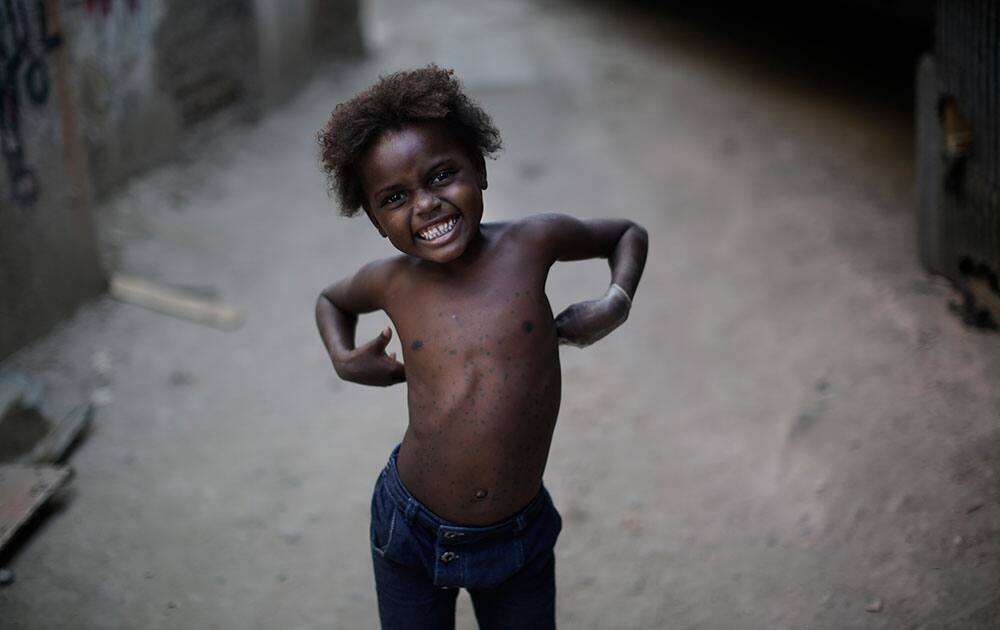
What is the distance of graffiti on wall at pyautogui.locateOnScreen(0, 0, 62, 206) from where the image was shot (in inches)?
143

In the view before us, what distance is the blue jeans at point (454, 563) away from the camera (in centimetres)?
207

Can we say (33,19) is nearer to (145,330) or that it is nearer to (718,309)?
(145,330)

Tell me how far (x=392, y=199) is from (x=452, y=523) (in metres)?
0.64

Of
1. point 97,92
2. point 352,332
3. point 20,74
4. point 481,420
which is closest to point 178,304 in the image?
→ point 20,74

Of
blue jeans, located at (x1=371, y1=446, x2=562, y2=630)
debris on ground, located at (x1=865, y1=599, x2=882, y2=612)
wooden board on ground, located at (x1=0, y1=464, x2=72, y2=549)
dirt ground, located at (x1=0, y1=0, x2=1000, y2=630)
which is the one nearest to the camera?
blue jeans, located at (x1=371, y1=446, x2=562, y2=630)

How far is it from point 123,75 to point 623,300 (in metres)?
3.98

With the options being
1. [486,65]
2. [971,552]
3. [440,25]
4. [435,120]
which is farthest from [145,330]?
[440,25]

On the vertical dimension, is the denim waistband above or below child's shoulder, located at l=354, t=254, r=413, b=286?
below

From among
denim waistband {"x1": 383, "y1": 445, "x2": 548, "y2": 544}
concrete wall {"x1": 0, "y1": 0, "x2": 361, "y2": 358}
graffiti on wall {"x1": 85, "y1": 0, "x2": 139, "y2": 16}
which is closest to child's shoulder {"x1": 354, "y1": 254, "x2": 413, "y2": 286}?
denim waistband {"x1": 383, "y1": 445, "x2": 548, "y2": 544}

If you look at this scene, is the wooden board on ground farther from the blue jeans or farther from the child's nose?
the child's nose

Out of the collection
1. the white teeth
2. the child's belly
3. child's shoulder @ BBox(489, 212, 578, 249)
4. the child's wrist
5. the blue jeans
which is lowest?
the blue jeans

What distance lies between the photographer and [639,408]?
3.75 m

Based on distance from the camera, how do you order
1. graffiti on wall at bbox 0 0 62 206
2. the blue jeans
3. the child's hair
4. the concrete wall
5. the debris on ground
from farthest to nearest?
the concrete wall
graffiti on wall at bbox 0 0 62 206
the debris on ground
the blue jeans
the child's hair

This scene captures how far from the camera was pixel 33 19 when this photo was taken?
3.71m
